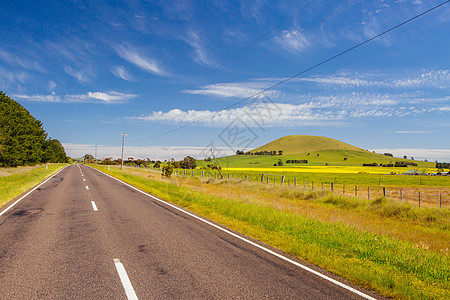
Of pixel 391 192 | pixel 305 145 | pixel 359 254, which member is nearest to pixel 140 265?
pixel 359 254

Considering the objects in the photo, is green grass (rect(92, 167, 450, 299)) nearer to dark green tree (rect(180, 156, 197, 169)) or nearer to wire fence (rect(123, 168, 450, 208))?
wire fence (rect(123, 168, 450, 208))

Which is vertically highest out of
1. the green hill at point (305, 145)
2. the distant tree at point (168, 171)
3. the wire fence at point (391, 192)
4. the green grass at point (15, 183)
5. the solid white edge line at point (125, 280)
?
the green hill at point (305, 145)

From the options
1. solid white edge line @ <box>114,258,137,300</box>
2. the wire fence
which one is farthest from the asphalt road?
the wire fence

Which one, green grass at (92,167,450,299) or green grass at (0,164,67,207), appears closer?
green grass at (92,167,450,299)

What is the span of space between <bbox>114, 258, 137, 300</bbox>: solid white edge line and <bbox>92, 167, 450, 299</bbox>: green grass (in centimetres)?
379

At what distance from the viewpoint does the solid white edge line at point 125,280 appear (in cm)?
376

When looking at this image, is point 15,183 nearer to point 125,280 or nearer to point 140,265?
point 140,265

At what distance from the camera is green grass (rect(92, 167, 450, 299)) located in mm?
4613

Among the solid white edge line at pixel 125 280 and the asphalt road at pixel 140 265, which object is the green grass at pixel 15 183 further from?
the solid white edge line at pixel 125 280

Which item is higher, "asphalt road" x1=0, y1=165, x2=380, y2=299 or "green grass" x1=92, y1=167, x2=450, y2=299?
"asphalt road" x1=0, y1=165, x2=380, y2=299

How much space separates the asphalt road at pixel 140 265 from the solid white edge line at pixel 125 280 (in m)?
0.01

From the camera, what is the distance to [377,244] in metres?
7.18

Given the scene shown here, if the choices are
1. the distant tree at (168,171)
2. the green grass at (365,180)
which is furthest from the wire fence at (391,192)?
the green grass at (365,180)

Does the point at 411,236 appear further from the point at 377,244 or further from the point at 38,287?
the point at 38,287
